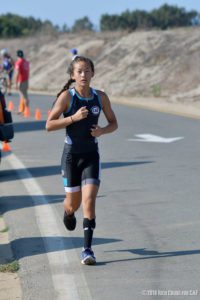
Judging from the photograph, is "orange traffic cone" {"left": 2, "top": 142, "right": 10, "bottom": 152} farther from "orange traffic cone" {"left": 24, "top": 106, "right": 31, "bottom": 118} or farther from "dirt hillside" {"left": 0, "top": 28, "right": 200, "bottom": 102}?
"dirt hillside" {"left": 0, "top": 28, "right": 200, "bottom": 102}

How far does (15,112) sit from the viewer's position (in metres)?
24.5

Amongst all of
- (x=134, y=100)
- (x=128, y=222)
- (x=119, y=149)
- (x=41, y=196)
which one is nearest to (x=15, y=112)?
(x=134, y=100)

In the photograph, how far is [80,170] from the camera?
6855 millimetres

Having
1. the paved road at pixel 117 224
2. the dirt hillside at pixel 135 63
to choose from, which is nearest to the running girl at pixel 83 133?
the paved road at pixel 117 224

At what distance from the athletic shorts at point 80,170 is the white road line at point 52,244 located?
65cm

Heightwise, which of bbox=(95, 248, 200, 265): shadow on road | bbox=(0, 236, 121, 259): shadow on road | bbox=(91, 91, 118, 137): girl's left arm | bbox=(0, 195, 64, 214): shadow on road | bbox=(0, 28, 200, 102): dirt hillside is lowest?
bbox=(0, 28, 200, 102): dirt hillside

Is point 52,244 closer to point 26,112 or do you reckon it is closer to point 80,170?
point 80,170

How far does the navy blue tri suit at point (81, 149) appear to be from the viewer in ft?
21.9

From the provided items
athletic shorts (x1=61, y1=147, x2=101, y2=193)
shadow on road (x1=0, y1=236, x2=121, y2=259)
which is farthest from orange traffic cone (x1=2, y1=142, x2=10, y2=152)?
athletic shorts (x1=61, y1=147, x2=101, y2=193)

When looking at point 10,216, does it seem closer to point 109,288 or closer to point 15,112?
point 109,288

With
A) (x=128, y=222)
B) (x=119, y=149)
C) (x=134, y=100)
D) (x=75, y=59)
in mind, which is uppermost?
(x=75, y=59)

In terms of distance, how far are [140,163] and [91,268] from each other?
6.50 meters

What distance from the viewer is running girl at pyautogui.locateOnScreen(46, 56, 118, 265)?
6.61m

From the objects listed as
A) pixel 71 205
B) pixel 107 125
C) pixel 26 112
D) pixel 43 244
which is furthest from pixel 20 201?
pixel 26 112
